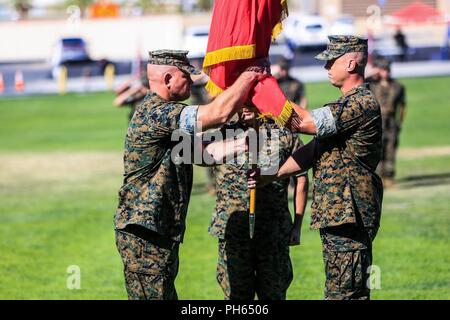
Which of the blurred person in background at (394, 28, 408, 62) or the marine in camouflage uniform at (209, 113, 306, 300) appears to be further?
the blurred person in background at (394, 28, 408, 62)

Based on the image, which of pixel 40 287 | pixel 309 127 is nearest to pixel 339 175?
pixel 309 127

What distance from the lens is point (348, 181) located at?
27.4ft

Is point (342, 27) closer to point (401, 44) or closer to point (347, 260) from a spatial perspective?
point (401, 44)

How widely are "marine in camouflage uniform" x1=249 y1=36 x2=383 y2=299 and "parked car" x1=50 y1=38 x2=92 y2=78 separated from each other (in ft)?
160

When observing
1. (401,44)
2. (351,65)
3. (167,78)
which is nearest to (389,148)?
(351,65)

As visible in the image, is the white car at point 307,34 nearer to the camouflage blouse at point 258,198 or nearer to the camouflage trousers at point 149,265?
the camouflage blouse at point 258,198

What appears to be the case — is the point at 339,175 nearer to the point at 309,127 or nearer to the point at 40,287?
the point at 309,127

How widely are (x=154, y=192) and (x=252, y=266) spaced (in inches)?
54.4

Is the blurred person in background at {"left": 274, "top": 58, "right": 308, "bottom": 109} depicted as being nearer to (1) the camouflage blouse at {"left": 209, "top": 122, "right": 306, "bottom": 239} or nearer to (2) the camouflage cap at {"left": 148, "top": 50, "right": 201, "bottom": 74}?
(1) the camouflage blouse at {"left": 209, "top": 122, "right": 306, "bottom": 239}

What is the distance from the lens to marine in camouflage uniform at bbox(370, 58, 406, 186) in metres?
18.7

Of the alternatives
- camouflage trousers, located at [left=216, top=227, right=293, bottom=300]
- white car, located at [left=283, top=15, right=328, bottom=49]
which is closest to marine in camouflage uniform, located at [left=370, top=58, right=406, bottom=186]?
camouflage trousers, located at [left=216, top=227, right=293, bottom=300]

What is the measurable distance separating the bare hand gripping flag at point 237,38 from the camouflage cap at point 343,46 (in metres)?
0.55

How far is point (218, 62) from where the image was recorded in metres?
8.98

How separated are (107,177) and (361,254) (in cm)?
1386
